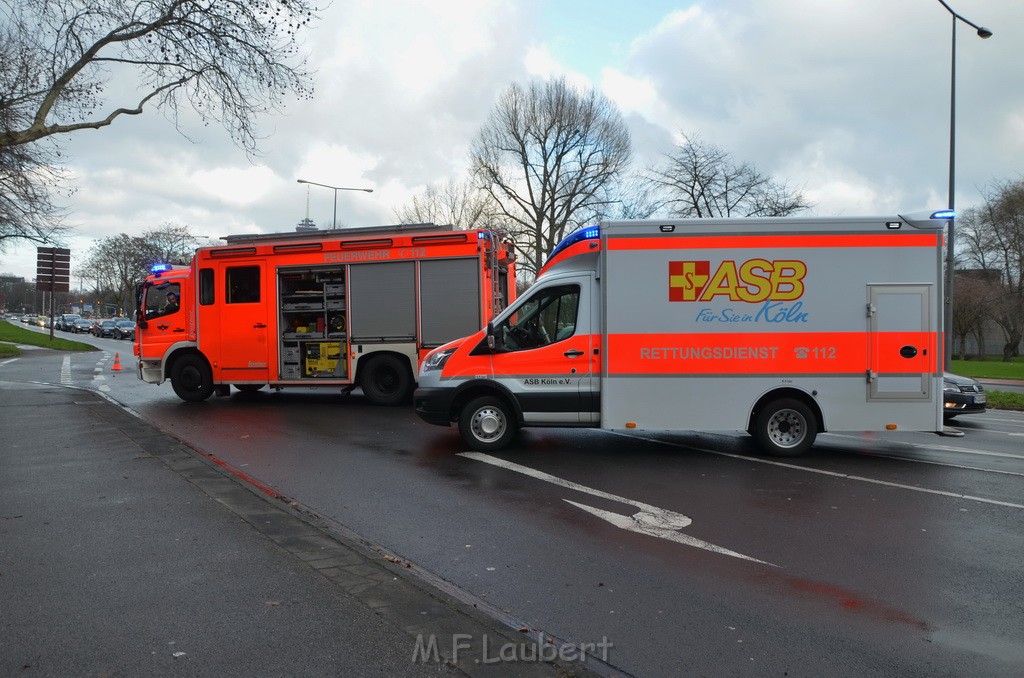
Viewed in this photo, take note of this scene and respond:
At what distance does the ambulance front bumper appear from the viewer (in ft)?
30.8

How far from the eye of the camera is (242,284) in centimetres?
1470

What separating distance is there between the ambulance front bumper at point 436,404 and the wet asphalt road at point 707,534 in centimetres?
45

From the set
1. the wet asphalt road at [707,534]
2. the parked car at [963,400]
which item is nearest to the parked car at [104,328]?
the wet asphalt road at [707,534]

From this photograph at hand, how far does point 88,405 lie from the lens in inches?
546

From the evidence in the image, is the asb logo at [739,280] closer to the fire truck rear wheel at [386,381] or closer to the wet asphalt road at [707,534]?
the wet asphalt road at [707,534]

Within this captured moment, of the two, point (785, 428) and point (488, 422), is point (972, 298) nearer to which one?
point (785, 428)

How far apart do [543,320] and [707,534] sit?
13.0 ft

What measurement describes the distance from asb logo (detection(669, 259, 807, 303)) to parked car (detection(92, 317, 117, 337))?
200 ft

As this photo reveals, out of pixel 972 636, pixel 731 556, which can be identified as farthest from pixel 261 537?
pixel 972 636

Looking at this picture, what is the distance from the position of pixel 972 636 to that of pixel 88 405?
47.1 feet

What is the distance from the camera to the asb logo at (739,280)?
888 centimetres

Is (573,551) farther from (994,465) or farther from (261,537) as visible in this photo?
(994,465)

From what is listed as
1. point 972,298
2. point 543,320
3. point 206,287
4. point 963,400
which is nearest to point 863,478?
point 543,320

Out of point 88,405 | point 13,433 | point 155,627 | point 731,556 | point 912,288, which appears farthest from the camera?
point 88,405
